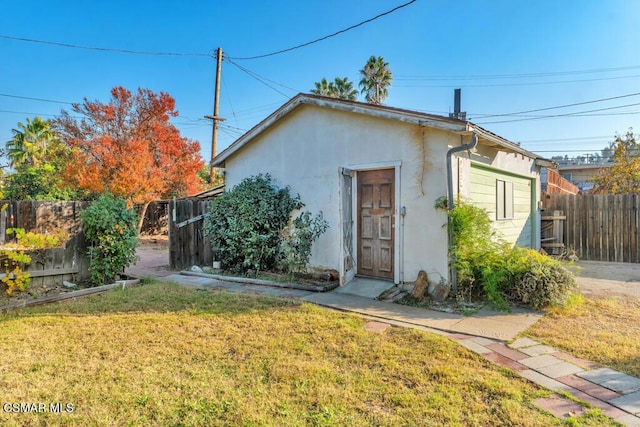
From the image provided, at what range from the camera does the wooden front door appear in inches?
256

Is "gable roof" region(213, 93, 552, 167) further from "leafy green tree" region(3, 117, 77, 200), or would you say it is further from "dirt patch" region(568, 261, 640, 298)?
"leafy green tree" region(3, 117, 77, 200)

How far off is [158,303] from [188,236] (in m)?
3.79

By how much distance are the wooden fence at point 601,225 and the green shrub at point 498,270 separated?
566 centimetres

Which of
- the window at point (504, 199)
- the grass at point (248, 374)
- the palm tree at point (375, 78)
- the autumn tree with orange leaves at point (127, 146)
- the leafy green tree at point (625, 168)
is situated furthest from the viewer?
the palm tree at point (375, 78)

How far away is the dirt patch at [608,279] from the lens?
19.9 ft

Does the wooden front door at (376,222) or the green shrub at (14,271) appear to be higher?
the wooden front door at (376,222)

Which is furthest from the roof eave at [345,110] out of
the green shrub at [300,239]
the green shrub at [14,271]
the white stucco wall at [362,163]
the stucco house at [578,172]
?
the stucco house at [578,172]

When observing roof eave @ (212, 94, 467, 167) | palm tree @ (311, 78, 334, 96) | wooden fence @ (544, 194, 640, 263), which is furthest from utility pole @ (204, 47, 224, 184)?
wooden fence @ (544, 194, 640, 263)

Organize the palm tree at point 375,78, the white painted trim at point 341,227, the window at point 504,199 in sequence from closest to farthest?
the white painted trim at point 341,227 < the window at point 504,199 < the palm tree at point 375,78

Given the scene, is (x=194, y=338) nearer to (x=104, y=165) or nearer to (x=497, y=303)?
(x=497, y=303)

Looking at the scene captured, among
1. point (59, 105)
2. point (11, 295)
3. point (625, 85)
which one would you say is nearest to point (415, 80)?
point (625, 85)

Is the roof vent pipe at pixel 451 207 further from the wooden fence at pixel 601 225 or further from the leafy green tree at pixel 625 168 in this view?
the leafy green tree at pixel 625 168

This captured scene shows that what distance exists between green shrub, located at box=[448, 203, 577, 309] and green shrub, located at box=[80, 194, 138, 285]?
5.84 m

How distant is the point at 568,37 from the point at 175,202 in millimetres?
11157
